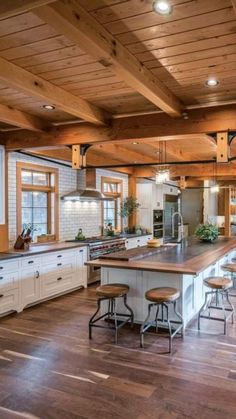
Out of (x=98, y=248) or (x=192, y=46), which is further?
(x=98, y=248)

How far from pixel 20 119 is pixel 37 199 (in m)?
2.31

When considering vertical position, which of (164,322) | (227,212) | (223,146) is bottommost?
(164,322)

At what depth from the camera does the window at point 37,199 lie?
5926mm

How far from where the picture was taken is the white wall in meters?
5.69

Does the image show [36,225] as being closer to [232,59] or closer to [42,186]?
[42,186]

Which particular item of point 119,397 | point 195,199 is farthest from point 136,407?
point 195,199

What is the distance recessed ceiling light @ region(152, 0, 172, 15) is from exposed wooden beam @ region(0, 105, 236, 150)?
2.02 metres

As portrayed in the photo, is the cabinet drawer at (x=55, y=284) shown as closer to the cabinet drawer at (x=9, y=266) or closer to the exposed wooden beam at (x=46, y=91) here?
the cabinet drawer at (x=9, y=266)

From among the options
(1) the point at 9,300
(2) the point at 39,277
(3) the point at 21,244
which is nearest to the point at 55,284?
(2) the point at 39,277

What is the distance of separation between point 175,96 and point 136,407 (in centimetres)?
298

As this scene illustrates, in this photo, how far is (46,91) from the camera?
11.0 feet

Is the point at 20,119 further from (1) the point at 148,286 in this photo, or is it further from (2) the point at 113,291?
(1) the point at 148,286

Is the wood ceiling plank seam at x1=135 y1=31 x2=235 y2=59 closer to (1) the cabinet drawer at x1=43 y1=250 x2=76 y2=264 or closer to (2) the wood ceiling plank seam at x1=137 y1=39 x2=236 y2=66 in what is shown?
(2) the wood ceiling plank seam at x1=137 y1=39 x2=236 y2=66

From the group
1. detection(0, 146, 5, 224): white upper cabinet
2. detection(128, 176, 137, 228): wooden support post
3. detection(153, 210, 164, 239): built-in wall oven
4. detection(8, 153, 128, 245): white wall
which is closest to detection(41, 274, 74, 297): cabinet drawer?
detection(8, 153, 128, 245): white wall
